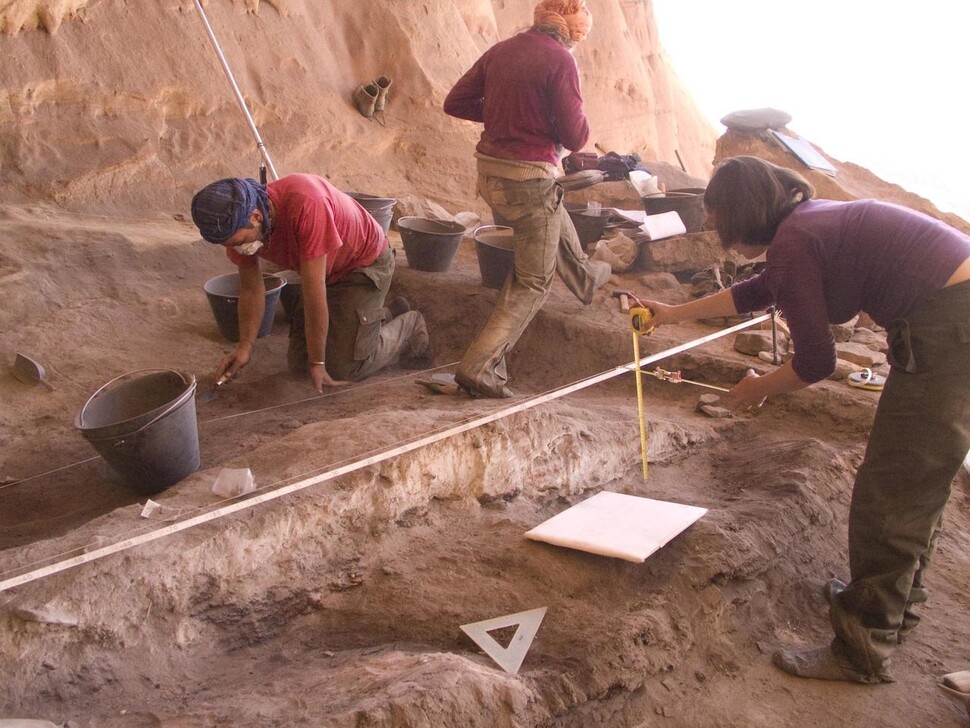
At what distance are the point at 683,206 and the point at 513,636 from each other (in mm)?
5334

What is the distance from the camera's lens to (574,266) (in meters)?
5.06

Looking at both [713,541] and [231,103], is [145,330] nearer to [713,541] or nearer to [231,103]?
[231,103]

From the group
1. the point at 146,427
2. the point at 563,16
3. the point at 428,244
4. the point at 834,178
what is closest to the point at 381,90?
the point at 428,244

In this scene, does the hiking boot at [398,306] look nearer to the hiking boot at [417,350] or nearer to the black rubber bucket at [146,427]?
the hiking boot at [417,350]

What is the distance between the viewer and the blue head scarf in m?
3.26

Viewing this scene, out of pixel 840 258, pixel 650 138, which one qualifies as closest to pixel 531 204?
pixel 840 258

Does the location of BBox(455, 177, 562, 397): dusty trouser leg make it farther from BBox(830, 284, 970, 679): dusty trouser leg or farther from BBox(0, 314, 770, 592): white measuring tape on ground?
BBox(830, 284, 970, 679): dusty trouser leg

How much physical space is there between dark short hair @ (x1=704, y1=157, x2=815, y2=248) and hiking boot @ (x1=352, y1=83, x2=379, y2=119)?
6404mm

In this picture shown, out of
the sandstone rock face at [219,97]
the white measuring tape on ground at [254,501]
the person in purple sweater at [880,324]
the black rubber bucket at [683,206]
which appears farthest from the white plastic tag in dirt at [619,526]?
the sandstone rock face at [219,97]

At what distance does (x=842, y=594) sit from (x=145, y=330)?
4.41 m

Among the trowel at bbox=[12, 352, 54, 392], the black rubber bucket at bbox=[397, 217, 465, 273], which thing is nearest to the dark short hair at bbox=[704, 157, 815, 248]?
the black rubber bucket at bbox=[397, 217, 465, 273]

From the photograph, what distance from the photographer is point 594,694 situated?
2.17 meters

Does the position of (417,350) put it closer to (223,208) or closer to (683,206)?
(223,208)

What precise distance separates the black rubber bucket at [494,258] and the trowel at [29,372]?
9.61ft
